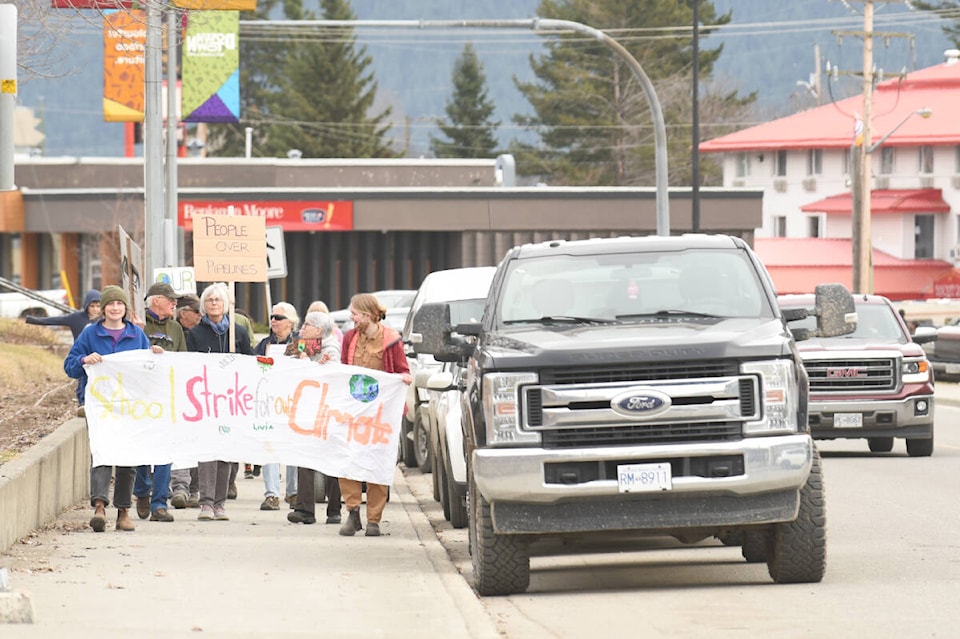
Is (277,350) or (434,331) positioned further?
(277,350)

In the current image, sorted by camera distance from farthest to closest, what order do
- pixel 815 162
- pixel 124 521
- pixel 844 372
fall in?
1. pixel 815 162
2. pixel 844 372
3. pixel 124 521

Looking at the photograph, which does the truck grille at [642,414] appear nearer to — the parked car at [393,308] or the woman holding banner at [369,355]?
the woman holding banner at [369,355]

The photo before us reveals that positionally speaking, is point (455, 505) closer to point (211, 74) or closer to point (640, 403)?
point (640, 403)

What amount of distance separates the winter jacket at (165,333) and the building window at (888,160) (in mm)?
75268

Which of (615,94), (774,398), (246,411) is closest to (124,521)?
(246,411)

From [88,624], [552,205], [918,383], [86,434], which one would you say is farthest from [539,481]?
[552,205]

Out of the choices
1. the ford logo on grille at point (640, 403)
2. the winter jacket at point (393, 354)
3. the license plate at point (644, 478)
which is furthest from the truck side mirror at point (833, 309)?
the winter jacket at point (393, 354)

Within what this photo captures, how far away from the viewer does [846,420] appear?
21109mm

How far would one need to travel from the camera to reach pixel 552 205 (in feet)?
212

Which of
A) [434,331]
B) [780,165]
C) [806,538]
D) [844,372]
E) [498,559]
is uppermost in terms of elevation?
[780,165]

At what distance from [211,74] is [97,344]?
63.1ft

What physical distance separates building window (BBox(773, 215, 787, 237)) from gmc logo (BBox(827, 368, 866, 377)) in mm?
74204

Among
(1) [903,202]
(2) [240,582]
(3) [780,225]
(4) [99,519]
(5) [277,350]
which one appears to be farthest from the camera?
(3) [780,225]

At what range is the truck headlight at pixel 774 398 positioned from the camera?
1078 centimetres
